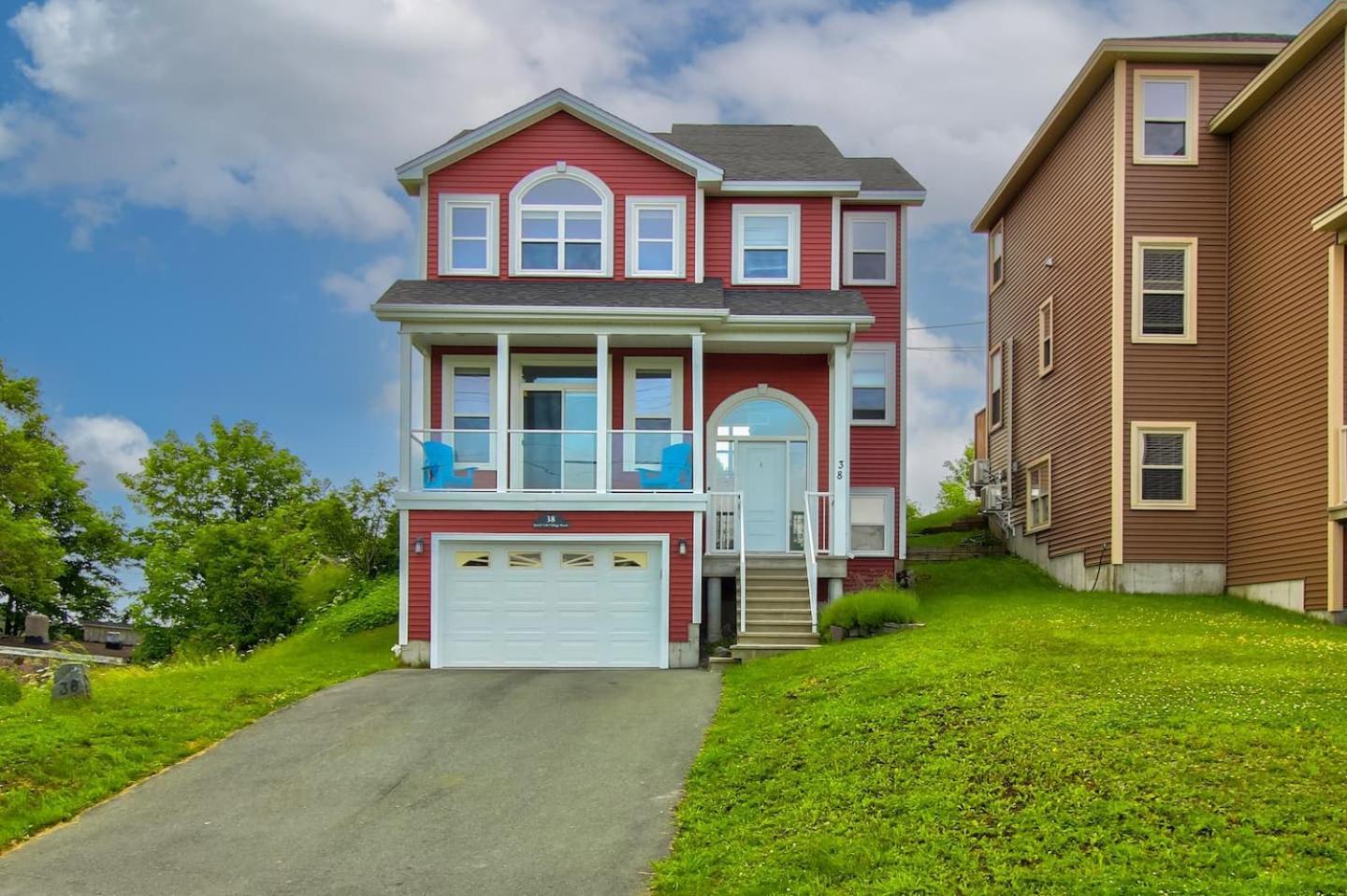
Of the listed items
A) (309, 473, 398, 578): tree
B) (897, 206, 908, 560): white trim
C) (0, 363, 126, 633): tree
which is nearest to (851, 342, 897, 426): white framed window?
(897, 206, 908, 560): white trim

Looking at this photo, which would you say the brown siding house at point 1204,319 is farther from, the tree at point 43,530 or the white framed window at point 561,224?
the tree at point 43,530

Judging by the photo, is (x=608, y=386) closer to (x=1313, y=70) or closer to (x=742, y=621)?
(x=742, y=621)

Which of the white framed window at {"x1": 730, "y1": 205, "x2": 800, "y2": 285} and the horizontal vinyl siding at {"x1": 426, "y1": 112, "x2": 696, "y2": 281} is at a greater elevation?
the horizontal vinyl siding at {"x1": 426, "y1": 112, "x2": 696, "y2": 281}

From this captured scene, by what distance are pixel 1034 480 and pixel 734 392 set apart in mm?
7976

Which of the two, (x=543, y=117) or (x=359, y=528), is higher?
(x=543, y=117)

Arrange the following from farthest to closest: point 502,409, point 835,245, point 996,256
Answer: point 996,256 < point 835,245 < point 502,409

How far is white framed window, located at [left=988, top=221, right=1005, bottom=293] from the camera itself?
31.3 m

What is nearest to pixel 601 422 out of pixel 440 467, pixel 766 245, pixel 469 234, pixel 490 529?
pixel 490 529

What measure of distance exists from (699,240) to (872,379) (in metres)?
5.29

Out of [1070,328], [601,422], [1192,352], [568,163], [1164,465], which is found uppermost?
[568,163]

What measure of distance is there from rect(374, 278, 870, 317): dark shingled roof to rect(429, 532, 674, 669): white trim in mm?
3414

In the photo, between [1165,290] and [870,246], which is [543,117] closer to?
[870,246]

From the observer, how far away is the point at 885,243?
25984 millimetres

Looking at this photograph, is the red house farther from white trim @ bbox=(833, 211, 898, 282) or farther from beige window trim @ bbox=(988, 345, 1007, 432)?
beige window trim @ bbox=(988, 345, 1007, 432)
